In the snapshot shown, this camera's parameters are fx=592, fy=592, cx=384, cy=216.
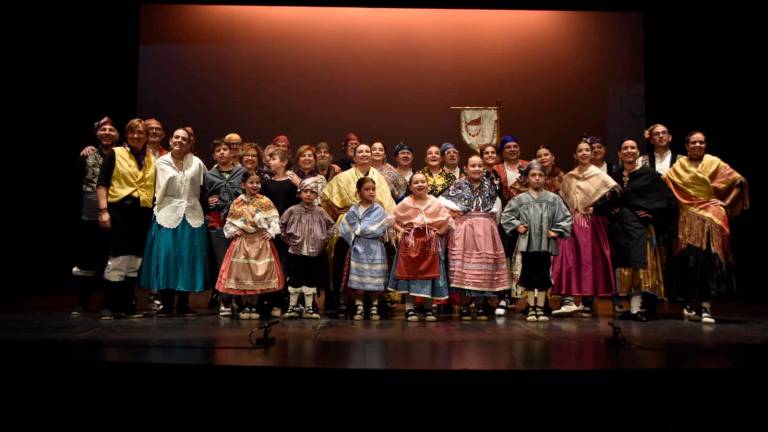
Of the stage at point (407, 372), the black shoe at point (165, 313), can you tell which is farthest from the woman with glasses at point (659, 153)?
the black shoe at point (165, 313)

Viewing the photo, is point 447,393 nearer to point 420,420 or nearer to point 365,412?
point 420,420

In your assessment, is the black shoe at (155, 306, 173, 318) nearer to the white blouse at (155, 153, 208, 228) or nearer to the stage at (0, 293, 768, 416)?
the white blouse at (155, 153, 208, 228)

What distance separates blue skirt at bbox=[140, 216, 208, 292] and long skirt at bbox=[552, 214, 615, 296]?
316 centimetres

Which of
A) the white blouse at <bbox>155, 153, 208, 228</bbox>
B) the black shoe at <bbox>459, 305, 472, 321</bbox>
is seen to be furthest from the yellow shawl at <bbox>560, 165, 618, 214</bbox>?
the white blouse at <bbox>155, 153, 208, 228</bbox>

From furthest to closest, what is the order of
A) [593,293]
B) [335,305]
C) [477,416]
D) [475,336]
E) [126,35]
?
[126,35] → [335,305] → [593,293] → [475,336] → [477,416]

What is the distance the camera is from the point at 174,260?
200 inches

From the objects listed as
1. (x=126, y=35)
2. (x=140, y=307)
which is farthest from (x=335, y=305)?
(x=126, y=35)

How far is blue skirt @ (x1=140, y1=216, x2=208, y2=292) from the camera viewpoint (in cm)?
504

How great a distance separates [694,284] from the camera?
486 centimetres

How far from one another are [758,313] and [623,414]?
361 cm

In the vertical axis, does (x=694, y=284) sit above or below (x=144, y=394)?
above

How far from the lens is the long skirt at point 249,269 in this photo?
4.94 meters

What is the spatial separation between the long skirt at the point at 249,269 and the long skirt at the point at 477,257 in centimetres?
152

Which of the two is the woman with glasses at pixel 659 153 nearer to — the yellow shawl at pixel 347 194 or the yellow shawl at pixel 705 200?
the yellow shawl at pixel 705 200
